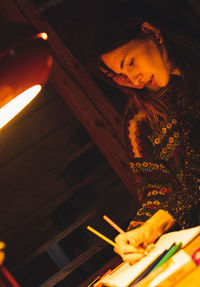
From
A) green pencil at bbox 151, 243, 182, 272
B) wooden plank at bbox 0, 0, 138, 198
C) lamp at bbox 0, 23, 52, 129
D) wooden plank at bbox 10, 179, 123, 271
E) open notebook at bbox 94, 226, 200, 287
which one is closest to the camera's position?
lamp at bbox 0, 23, 52, 129

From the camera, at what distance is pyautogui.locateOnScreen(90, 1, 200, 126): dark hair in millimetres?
2229

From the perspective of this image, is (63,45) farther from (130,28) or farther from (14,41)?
(14,41)

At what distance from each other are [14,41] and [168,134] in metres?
1.48

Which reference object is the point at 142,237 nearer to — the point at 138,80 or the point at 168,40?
the point at 138,80

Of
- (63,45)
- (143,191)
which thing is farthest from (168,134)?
(63,45)

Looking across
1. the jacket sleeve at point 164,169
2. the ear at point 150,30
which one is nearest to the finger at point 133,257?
the jacket sleeve at point 164,169

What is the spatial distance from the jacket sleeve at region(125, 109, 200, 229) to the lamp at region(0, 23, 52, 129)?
124 cm

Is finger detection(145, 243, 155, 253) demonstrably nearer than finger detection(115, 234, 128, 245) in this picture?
Yes

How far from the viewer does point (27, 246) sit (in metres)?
4.63

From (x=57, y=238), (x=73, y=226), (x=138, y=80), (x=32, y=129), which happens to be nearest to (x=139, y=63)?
(x=138, y=80)

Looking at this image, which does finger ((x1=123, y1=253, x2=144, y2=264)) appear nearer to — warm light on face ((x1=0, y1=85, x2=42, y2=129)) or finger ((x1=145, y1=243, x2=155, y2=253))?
finger ((x1=145, y1=243, x2=155, y2=253))

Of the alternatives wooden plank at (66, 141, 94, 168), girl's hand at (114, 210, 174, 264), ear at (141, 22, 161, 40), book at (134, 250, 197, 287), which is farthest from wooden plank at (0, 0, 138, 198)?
book at (134, 250, 197, 287)

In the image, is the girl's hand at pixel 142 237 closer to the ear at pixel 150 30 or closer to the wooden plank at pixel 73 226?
the ear at pixel 150 30

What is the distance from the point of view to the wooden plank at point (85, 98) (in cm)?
304
